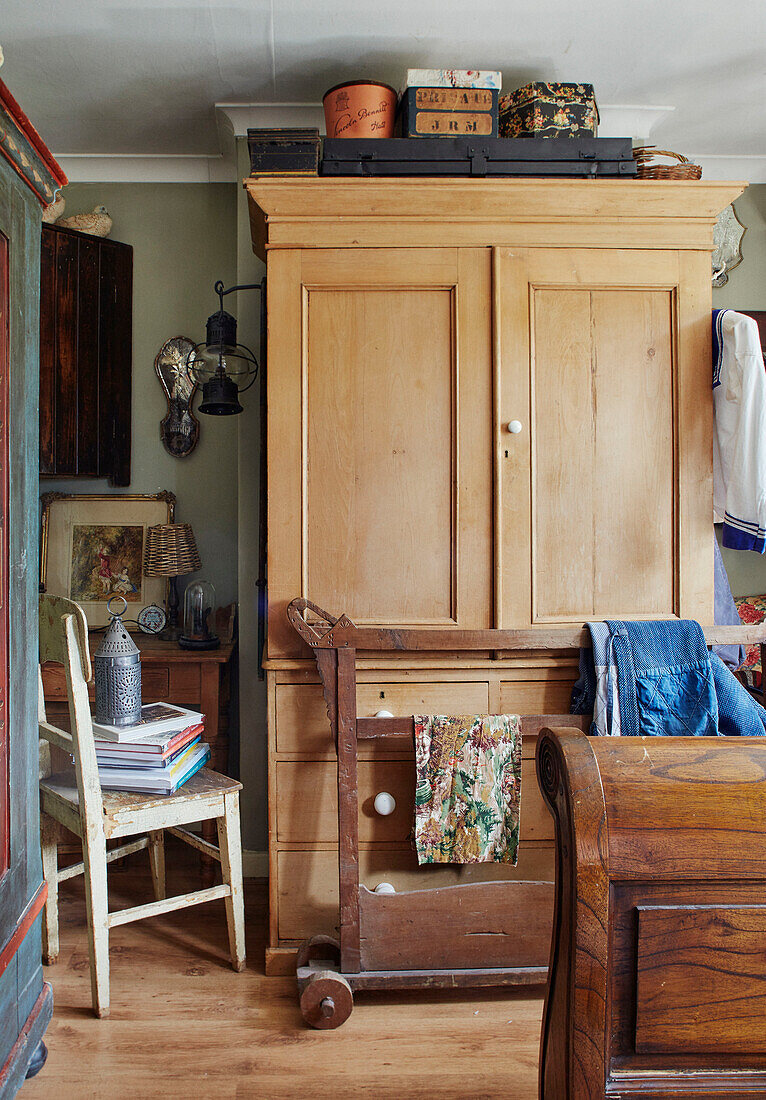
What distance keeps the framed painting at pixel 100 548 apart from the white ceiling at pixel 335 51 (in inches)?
52.2

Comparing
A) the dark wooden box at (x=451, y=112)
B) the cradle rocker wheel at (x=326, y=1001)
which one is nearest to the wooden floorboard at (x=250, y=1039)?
the cradle rocker wheel at (x=326, y=1001)

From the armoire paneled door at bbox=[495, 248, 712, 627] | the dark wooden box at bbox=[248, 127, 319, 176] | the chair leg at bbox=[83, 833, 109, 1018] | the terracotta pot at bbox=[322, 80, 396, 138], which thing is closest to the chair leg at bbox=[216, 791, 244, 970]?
the chair leg at bbox=[83, 833, 109, 1018]

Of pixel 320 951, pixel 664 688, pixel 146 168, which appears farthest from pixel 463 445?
pixel 146 168

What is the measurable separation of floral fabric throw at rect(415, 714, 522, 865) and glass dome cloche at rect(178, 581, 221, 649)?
98 cm

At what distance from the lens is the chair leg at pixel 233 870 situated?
1944 mm

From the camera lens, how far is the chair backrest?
1753mm

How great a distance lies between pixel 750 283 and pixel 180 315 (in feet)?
7.36

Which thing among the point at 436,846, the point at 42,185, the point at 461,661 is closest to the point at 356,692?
the point at 461,661

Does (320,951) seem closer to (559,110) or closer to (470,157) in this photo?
(470,157)

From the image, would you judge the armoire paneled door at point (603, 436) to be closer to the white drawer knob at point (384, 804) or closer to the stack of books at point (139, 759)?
the white drawer knob at point (384, 804)

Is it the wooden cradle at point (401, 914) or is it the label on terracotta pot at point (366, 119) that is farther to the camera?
the label on terracotta pot at point (366, 119)

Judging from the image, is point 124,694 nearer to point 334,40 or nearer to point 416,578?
point 416,578

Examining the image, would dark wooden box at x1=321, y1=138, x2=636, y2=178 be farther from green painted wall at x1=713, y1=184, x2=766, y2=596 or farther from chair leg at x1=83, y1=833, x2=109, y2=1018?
chair leg at x1=83, y1=833, x2=109, y2=1018

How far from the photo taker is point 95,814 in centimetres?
177
